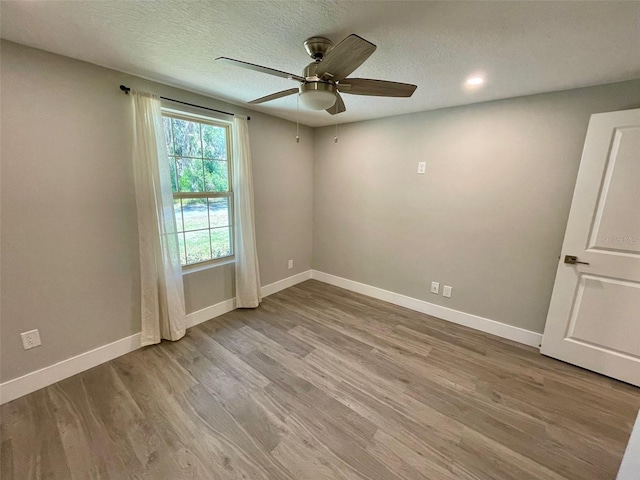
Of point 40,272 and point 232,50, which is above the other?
point 232,50

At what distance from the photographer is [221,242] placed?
9.29 ft

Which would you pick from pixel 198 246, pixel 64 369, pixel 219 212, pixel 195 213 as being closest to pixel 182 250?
pixel 198 246

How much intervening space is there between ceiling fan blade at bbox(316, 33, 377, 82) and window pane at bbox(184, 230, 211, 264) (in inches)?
78.3

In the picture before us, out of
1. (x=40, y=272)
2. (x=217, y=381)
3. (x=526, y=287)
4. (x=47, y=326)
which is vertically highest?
(x=40, y=272)

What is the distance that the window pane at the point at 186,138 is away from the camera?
2332mm

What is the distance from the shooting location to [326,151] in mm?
3531

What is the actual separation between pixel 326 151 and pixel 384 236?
1.44 metres

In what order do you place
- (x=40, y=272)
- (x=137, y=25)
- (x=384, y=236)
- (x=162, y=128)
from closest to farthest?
(x=137, y=25), (x=40, y=272), (x=162, y=128), (x=384, y=236)

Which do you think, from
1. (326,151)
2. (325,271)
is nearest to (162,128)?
(326,151)

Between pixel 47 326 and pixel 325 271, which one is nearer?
pixel 47 326

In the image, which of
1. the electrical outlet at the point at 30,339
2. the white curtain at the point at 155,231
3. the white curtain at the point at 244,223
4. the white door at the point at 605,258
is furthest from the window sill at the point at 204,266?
the white door at the point at 605,258

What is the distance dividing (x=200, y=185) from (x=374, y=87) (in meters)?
1.91

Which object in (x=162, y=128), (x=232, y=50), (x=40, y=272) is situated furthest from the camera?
(x=162, y=128)

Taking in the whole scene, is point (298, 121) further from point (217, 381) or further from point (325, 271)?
point (217, 381)
